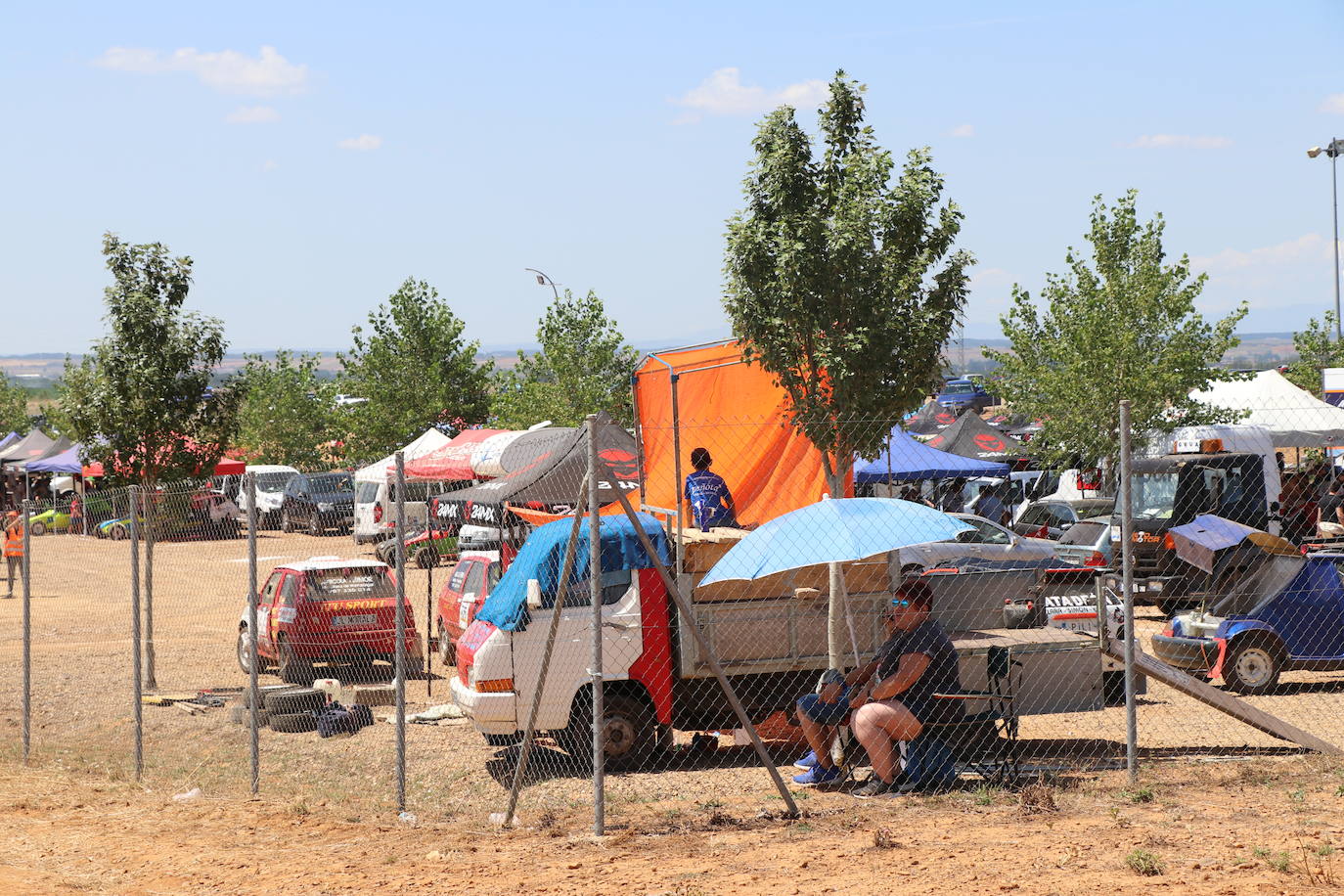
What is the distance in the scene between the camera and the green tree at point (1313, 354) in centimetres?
4834

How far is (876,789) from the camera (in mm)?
8242

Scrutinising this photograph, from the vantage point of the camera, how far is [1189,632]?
12.6 m

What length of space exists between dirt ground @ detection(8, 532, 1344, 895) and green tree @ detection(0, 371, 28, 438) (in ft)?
235

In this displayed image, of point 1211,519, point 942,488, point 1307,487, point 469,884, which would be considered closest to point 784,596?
point 469,884

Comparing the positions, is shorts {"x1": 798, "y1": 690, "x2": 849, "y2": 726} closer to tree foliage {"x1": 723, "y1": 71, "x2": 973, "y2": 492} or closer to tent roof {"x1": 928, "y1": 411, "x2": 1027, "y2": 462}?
tree foliage {"x1": 723, "y1": 71, "x2": 973, "y2": 492}

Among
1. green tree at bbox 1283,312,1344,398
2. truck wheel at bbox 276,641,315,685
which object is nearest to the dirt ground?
truck wheel at bbox 276,641,315,685

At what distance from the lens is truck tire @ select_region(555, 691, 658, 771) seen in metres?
9.89

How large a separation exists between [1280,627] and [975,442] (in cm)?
2270

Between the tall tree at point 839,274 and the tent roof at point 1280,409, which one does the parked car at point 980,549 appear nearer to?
the tall tree at point 839,274

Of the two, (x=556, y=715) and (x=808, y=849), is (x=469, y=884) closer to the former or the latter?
(x=808, y=849)

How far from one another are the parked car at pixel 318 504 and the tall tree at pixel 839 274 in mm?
27817

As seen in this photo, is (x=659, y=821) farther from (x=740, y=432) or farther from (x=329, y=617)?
(x=329, y=617)

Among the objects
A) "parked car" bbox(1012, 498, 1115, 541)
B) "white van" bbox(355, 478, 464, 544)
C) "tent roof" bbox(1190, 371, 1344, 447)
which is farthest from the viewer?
"white van" bbox(355, 478, 464, 544)

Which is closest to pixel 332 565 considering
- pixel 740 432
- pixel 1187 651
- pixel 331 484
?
pixel 740 432
